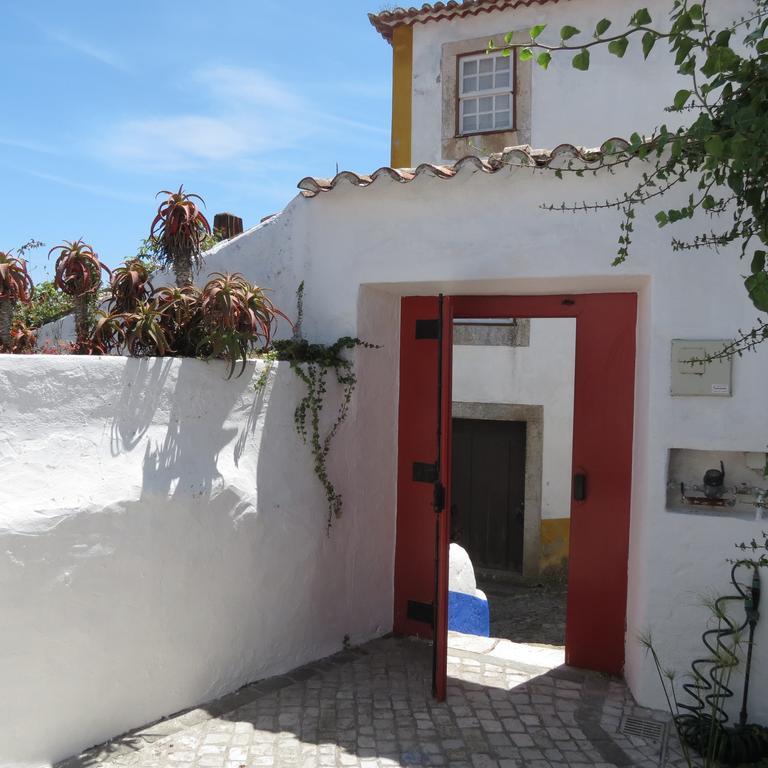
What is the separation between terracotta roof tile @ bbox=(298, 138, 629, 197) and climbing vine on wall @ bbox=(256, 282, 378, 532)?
1.12 meters

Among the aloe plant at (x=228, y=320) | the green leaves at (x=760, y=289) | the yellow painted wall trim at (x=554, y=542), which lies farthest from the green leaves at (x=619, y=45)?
the yellow painted wall trim at (x=554, y=542)

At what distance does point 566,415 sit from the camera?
10.8 metres

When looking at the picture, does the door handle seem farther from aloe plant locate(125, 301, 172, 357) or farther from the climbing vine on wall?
aloe plant locate(125, 301, 172, 357)

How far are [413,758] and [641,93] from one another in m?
8.55

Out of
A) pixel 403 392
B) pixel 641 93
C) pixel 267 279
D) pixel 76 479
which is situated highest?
pixel 641 93

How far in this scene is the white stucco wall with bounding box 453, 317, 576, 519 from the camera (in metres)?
10.8

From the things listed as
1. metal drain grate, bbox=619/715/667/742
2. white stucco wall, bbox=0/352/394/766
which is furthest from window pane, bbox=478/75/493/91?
metal drain grate, bbox=619/715/667/742

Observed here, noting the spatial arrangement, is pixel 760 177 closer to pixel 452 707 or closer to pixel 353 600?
pixel 452 707

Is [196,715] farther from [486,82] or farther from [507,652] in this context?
[486,82]

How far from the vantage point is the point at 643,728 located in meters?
4.76

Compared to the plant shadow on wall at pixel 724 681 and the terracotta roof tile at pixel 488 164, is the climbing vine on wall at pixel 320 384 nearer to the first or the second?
the terracotta roof tile at pixel 488 164

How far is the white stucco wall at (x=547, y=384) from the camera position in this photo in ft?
35.3

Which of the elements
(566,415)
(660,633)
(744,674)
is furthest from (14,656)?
(566,415)

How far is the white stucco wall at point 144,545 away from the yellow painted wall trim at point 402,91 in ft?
21.8
